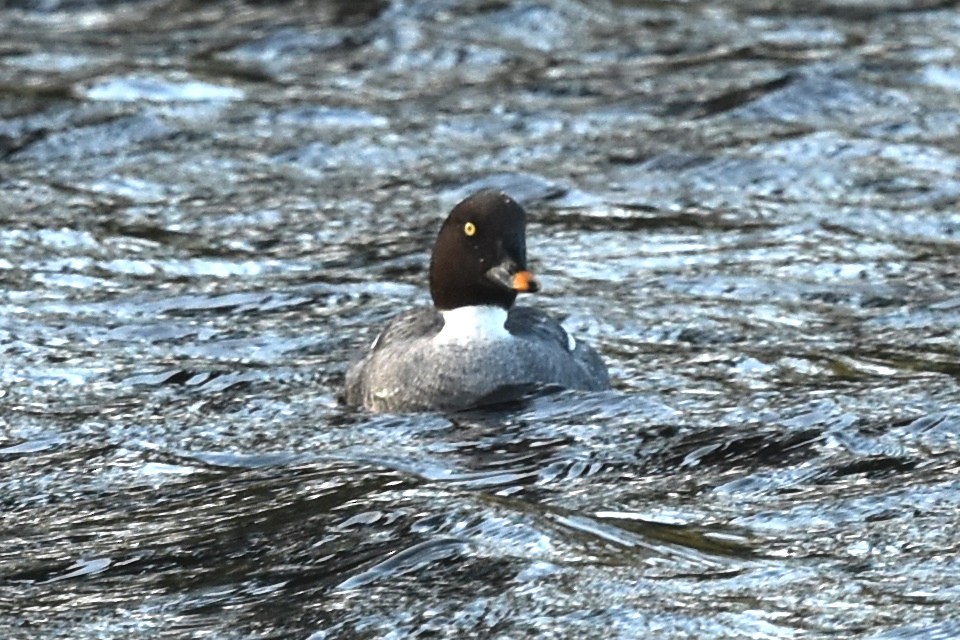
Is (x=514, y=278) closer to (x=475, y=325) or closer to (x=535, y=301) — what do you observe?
(x=475, y=325)

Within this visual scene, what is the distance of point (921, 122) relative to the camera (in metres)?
14.7

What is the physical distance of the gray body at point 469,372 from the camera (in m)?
9.48

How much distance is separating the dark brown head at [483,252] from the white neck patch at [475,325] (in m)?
0.03

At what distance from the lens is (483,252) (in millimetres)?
9477

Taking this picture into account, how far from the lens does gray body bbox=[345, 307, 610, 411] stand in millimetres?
9477

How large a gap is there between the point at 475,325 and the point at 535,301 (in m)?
2.17

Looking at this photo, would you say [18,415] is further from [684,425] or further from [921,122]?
[921,122]

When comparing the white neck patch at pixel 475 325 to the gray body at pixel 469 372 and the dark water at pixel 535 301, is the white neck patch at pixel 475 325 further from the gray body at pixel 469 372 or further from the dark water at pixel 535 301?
the dark water at pixel 535 301

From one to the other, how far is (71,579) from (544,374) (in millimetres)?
2898

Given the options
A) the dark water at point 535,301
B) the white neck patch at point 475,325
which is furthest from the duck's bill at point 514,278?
the dark water at point 535,301

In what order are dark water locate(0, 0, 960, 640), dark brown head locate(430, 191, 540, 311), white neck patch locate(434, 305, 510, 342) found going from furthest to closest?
white neck patch locate(434, 305, 510, 342)
dark brown head locate(430, 191, 540, 311)
dark water locate(0, 0, 960, 640)

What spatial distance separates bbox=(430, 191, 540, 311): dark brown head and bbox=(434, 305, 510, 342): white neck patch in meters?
0.03

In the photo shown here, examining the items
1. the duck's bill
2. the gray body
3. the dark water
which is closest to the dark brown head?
the duck's bill

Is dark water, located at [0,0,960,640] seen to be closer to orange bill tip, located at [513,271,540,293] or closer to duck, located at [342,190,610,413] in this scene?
duck, located at [342,190,610,413]
